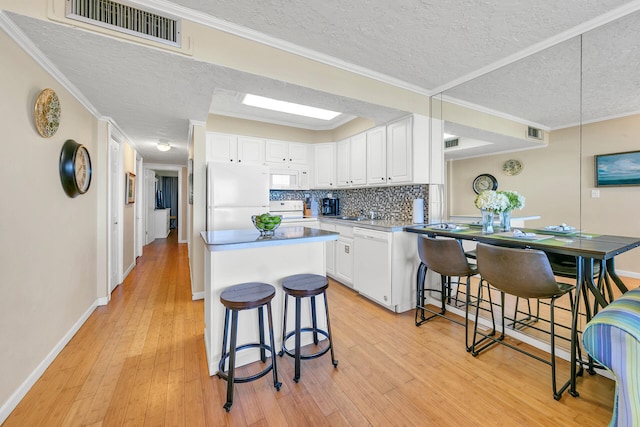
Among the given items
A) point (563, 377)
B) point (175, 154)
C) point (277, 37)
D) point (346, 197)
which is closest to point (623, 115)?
point (563, 377)

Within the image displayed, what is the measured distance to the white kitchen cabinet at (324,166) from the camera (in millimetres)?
4523

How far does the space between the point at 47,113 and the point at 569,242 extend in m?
3.79

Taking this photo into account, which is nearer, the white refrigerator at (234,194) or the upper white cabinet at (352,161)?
the white refrigerator at (234,194)

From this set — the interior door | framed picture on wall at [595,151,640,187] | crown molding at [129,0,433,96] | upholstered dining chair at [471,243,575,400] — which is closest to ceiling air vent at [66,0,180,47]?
crown molding at [129,0,433,96]

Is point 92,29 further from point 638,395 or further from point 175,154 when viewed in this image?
point 175,154

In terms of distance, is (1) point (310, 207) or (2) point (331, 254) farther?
(1) point (310, 207)

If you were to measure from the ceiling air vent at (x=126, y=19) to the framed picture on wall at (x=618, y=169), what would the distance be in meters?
3.18

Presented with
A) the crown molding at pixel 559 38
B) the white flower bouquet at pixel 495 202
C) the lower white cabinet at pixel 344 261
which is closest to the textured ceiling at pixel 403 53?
the crown molding at pixel 559 38

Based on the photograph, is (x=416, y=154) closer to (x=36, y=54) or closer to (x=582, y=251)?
(x=582, y=251)

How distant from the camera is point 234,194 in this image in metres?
3.23

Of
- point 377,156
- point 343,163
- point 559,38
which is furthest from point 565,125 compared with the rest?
point 343,163

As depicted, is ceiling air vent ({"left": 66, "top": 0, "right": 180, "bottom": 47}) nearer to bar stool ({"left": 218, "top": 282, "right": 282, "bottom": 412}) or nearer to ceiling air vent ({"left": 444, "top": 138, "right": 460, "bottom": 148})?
bar stool ({"left": 218, "top": 282, "right": 282, "bottom": 412})

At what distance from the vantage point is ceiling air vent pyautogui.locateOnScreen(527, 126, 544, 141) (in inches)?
88.4

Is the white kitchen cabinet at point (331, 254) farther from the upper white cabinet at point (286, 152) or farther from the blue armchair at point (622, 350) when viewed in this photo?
the blue armchair at point (622, 350)
